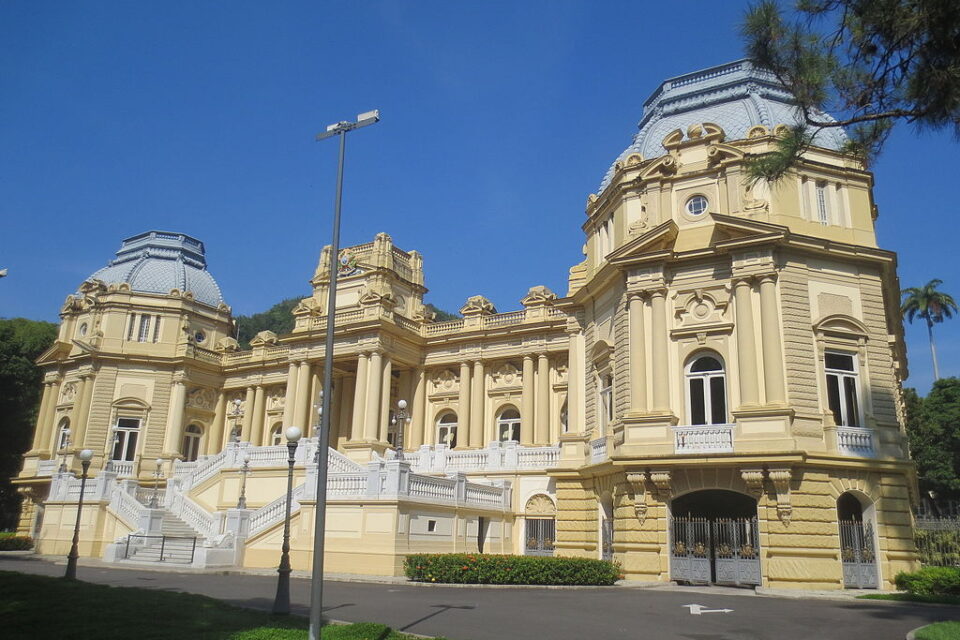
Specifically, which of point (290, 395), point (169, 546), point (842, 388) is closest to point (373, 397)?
point (290, 395)

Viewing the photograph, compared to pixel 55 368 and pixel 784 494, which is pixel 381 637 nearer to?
pixel 784 494

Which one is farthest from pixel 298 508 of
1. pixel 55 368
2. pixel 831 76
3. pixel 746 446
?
pixel 55 368

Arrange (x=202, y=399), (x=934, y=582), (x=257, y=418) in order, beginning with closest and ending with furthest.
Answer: (x=934, y=582) → (x=257, y=418) → (x=202, y=399)

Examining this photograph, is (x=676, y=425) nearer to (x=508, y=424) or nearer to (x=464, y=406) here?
(x=508, y=424)

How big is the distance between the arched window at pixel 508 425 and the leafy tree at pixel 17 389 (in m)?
31.0

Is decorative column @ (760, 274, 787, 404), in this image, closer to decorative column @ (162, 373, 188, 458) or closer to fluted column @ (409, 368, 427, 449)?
fluted column @ (409, 368, 427, 449)

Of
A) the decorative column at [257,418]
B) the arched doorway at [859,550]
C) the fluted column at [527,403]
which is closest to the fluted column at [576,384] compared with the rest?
the arched doorway at [859,550]

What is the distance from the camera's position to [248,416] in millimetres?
45719

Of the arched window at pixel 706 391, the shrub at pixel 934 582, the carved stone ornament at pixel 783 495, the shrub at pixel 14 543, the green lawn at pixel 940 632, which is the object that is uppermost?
the arched window at pixel 706 391

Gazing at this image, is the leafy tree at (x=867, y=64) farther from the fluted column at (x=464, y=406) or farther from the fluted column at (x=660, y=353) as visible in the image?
the fluted column at (x=464, y=406)

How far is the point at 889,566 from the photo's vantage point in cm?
2050

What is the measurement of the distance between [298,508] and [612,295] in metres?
12.9

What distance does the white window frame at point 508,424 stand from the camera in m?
38.8

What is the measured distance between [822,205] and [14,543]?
39383 millimetres
